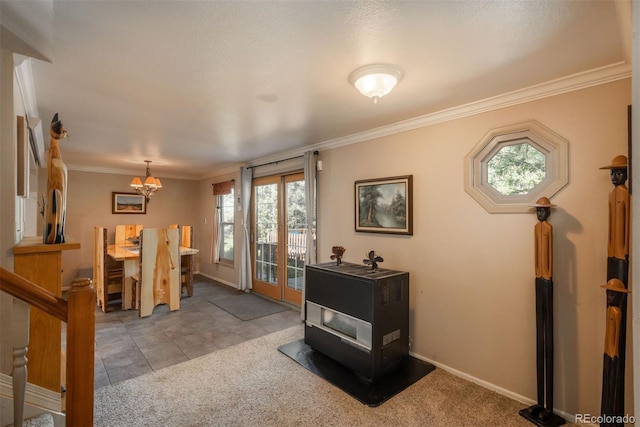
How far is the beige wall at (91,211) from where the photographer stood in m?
5.39

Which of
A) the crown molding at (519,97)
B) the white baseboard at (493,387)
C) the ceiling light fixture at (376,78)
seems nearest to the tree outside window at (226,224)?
the crown molding at (519,97)

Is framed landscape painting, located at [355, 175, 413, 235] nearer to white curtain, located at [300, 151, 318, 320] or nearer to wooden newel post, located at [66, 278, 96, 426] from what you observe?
white curtain, located at [300, 151, 318, 320]

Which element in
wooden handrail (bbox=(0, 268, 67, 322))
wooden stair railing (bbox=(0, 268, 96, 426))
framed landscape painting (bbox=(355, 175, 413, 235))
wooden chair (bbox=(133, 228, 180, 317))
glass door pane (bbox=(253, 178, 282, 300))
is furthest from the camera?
glass door pane (bbox=(253, 178, 282, 300))

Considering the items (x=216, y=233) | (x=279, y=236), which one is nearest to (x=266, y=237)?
(x=279, y=236)

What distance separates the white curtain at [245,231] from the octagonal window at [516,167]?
3.56 metres

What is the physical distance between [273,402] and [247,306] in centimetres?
234

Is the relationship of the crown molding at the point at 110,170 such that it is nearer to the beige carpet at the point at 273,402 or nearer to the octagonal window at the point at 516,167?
the beige carpet at the point at 273,402

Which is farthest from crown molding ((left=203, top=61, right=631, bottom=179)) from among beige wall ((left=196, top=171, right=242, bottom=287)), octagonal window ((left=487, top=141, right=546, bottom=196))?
beige wall ((left=196, top=171, right=242, bottom=287))

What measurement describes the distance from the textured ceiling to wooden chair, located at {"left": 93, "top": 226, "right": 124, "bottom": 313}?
6.16 ft

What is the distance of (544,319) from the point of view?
1979 millimetres

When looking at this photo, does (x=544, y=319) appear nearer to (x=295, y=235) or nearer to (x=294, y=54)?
(x=294, y=54)

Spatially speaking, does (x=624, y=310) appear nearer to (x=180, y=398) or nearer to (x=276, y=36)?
(x=276, y=36)

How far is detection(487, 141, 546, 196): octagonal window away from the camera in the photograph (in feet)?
7.18

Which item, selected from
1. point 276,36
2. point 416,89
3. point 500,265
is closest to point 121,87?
point 276,36
